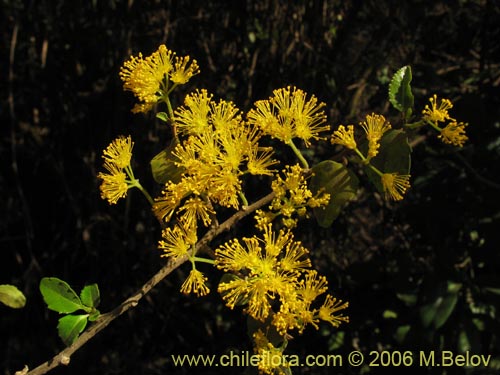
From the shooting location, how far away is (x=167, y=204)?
1.21 metres

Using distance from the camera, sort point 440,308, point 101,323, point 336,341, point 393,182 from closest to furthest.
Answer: point 101,323
point 393,182
point 440,308
point 336,341

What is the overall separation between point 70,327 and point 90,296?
0.08 metres

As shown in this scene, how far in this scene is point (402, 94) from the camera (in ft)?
3.98

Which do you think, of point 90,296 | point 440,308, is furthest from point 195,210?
point 440,308

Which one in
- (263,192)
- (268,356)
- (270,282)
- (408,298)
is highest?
(270,282)

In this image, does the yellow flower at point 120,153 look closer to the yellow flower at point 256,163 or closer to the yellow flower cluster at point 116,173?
the yellow flower cluster at point 116,173

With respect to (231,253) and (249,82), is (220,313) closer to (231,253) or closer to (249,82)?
(249,82)

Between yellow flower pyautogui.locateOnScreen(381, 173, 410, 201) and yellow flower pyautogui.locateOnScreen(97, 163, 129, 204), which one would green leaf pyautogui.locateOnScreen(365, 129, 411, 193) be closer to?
yellow flower pyautogui.locateOnScreen(381, 173, 410, 201)

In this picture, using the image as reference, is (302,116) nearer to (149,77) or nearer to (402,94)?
(402,94)

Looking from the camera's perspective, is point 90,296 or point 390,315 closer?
point 90,296

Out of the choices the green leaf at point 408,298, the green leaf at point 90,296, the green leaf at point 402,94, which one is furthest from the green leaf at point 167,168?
the green leaf at point 408,298

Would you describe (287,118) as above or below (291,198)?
above

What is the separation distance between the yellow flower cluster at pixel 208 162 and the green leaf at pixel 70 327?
27 cm

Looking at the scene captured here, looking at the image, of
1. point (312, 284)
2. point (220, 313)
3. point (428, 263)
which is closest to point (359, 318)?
point (428, 263)
